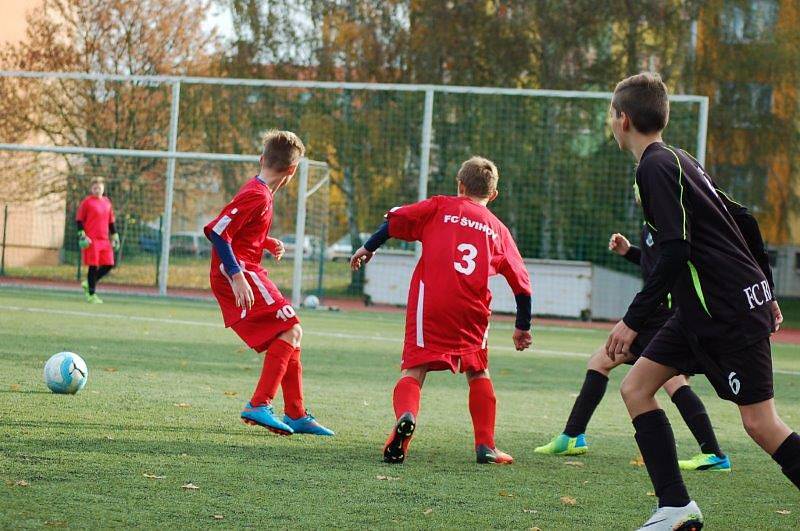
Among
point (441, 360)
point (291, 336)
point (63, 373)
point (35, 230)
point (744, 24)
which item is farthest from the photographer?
point (744, 24)

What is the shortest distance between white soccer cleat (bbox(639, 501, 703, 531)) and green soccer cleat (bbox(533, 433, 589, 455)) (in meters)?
2.04

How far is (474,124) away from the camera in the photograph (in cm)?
2095

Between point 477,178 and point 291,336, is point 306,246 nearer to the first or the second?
point 291,336

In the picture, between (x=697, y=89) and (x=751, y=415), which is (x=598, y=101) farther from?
(x=751, y=415)

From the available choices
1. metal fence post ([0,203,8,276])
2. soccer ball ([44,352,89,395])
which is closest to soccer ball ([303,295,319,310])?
metal fence post ([0,203,8,276])

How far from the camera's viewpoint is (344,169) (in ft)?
73.1

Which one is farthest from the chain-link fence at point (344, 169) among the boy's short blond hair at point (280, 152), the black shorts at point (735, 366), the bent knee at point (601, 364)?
the black shorts at point (735, 366)

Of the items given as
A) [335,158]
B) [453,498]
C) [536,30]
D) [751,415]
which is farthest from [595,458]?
[536,30]

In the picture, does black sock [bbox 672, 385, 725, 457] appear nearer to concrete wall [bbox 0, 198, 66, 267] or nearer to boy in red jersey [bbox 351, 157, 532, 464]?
boy in red jersey [bbox 351, 157, 532, 464]

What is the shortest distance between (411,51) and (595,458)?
2041cm

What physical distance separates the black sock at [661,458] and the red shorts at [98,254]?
45.4 ft

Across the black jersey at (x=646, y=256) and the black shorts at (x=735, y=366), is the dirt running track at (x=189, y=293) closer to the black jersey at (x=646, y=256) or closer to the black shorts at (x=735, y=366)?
the black jersey at (x=646, y=256)

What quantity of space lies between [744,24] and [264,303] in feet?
71.5

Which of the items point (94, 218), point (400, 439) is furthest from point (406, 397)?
point (94, 218)
